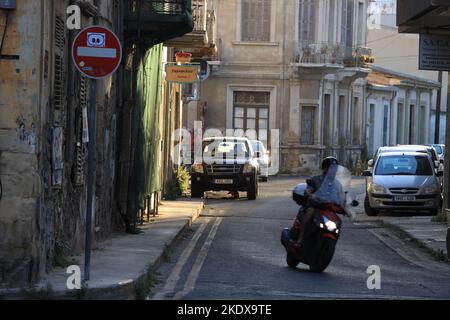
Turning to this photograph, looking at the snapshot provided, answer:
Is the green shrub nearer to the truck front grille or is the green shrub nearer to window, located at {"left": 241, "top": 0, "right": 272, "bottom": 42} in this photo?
A: the truck front grille

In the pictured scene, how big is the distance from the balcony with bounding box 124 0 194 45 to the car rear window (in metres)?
9.39

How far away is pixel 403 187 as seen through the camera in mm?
26453

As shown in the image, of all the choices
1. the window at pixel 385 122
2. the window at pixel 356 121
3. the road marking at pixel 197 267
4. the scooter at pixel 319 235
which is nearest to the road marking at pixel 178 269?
the road marking at pixel 197 267

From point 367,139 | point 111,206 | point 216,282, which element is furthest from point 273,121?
point 216,282

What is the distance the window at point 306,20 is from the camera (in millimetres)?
49469

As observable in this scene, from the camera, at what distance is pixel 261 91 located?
49.6 metres

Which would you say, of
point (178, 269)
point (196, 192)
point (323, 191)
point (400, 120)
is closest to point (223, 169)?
point (196, 192)

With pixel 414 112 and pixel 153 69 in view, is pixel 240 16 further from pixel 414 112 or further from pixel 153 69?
pixel 153 69

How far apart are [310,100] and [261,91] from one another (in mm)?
2364

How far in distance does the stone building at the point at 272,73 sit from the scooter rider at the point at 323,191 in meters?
34.6

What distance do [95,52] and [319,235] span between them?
13.6 feet

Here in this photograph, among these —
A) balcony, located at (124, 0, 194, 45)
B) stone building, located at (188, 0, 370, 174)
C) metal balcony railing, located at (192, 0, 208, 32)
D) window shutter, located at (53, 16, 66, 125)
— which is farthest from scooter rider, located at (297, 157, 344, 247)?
stone building, located at (188, 0, 370, 174)

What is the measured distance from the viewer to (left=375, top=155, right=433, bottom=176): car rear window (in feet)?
89.6

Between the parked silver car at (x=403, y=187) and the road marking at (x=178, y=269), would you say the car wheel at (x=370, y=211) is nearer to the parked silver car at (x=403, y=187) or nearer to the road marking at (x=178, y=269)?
the parked silver car at (x=403, y=187)
